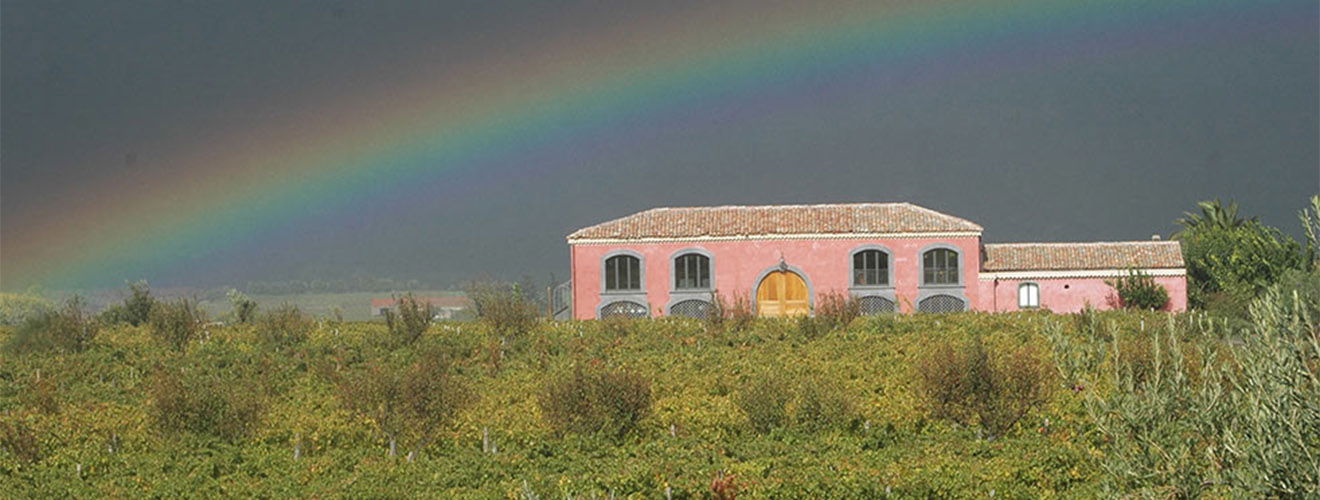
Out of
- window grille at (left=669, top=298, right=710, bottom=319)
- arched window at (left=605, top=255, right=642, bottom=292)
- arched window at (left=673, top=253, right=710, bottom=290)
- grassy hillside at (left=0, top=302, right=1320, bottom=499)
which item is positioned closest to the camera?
grassy hillside at (left=0, top=302, right=1320, bottom=499)

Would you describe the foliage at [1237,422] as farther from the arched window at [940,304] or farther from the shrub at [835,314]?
the arched window at [940,304]

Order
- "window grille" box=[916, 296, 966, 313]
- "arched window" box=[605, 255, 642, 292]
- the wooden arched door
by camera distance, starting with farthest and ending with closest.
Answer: "arched window" box=[605, 255, 642, 292] < the wooden arched door < "window grille" box=[916, 296, 966, 313]

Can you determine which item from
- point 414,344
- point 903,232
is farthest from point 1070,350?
point 903,232

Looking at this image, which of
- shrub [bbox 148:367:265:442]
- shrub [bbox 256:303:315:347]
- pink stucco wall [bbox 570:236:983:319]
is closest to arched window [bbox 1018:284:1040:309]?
pink stucco wall [bbox 570:236:983:319]

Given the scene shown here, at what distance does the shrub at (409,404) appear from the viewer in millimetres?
15453

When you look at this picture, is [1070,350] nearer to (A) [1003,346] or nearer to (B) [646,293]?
(A) [1003,346]

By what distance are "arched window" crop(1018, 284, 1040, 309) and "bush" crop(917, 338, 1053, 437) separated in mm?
24506

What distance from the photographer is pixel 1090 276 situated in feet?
128

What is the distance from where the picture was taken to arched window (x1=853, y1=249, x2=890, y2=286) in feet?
132

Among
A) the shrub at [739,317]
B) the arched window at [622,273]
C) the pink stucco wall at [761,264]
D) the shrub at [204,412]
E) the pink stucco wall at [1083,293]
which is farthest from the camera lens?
the arched window at [622,273]

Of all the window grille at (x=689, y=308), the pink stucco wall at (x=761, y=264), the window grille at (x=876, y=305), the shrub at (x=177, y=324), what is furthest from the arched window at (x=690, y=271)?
the shrub at (x=177, y=324)

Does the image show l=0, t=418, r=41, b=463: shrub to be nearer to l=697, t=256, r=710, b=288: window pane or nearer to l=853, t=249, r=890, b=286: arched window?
l=697, t=256, r=710, b=288: window pane

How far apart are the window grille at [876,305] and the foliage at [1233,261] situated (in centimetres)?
1076

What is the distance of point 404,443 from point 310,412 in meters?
4.12
